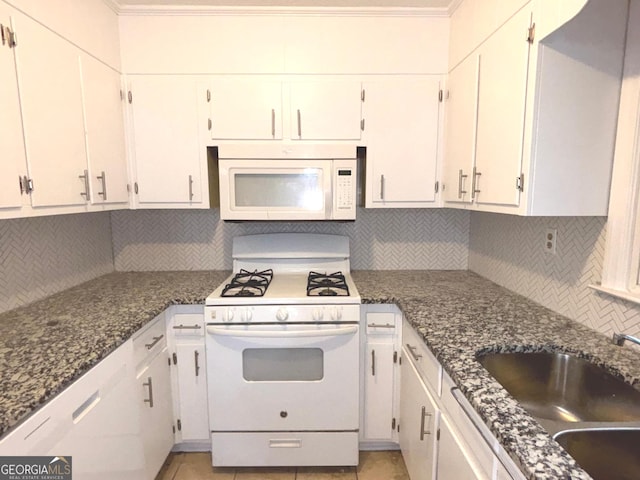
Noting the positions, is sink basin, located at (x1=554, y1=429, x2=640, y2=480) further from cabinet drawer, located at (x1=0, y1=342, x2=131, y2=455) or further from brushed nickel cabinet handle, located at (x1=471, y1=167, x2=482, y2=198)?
cabinet drawer, located at (x1=0, y1=342, x2=131, y2=455)

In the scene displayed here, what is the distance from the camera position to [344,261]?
7.15ft

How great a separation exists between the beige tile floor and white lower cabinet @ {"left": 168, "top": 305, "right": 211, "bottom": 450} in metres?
0.15

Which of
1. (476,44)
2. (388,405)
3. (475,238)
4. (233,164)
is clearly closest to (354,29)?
(476,44)

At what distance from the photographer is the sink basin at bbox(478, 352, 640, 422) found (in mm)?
1036

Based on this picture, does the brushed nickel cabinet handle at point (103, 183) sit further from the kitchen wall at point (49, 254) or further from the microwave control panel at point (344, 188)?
the microwave control panel at point (344, 188)

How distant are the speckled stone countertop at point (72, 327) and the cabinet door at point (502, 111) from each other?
4.81ft

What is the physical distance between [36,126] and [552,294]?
7.39 ft

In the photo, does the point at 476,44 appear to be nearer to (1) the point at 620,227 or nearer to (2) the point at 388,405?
(1) the point at 620,227

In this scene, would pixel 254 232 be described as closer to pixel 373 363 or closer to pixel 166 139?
pixel 166 139

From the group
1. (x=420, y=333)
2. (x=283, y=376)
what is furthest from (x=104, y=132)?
(x=420, y=333)

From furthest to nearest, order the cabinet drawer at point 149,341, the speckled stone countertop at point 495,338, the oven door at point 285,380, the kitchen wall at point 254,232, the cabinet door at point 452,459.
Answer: the kitchen wall at point 254,232 < the oven door at point 285,380 < the cabinet drawer at point 149,341 < the cabinet door at point 452,459 < the speckled stone countertop at point 495,338

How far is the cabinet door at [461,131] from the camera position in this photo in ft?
5.17

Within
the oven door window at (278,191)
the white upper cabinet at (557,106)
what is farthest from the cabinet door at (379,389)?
the white upper cabinet at (557,106)

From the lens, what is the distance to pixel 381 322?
173 centimetres
